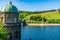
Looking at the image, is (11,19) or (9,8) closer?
(9,8)

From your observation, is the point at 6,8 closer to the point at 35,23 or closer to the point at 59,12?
the point at 35,23

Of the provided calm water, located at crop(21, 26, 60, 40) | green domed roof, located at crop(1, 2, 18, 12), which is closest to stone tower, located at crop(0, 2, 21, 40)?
green domed roof, located at crop(1, 2, 18, 12)

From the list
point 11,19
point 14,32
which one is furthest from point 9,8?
point 14,32

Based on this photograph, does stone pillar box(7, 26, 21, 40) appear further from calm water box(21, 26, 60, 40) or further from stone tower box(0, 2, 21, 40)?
calm water box(21, 26, 60, 40)

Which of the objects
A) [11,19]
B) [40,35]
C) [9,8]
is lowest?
[40,35]

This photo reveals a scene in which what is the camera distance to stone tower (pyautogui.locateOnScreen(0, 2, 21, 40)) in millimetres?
22531

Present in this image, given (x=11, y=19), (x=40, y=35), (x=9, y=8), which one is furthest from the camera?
(x=40, y=35)

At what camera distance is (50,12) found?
17888cm

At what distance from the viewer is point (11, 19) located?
75.2 ft

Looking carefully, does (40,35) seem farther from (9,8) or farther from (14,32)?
(9,8)

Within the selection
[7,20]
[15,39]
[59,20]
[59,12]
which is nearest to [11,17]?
[7,20]

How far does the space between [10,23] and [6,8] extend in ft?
4.63

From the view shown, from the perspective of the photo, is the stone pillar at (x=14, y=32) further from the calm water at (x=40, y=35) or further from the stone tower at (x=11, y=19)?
the calm water at (x=40, y=35)

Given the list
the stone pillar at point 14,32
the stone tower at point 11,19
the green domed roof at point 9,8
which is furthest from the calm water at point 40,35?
the green domed roof at point 9,8
